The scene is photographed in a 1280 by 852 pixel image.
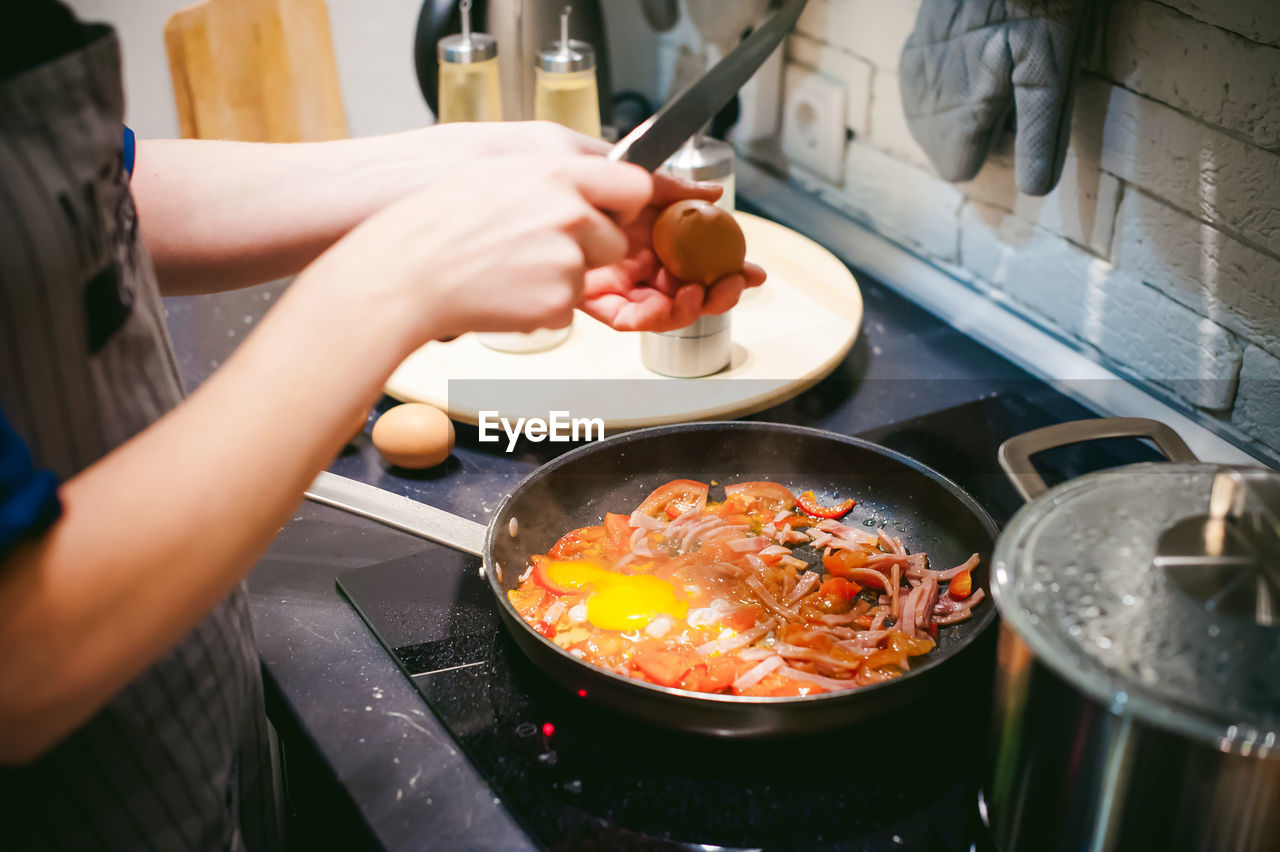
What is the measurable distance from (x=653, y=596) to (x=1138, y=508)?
1.51 feet

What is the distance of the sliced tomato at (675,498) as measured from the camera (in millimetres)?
1137

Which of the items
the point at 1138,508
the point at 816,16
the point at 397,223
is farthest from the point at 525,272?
the point at 816,16

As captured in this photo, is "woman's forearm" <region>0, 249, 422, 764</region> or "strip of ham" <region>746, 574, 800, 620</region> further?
"strip of ham" <region>746, 574, 800, 620</region>

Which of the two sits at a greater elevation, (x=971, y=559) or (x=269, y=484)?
(x=269, y=484)

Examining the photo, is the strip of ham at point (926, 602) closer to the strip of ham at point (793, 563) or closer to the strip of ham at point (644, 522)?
the strip of ham at point (793, 563)

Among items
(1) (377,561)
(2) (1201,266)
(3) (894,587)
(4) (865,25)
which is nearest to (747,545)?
(3) (894,587)

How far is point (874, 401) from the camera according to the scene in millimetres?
1356

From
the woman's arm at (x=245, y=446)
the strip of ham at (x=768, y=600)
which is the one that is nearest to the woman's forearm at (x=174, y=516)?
the woman's arm at (x=245, y=446)

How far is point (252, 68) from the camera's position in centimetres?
185

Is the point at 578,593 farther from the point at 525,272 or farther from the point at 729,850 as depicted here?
the point at 525,272

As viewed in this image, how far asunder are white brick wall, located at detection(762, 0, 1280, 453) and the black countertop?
0.12 metres

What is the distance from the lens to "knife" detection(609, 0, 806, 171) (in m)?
0.95

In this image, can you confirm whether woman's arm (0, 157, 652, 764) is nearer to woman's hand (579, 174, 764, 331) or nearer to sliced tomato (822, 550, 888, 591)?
woman's hand (579, 174, 764, 331)

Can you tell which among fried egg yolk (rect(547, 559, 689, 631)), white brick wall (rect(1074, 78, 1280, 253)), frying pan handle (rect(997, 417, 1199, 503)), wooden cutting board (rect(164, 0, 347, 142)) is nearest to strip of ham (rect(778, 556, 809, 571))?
fried egg yolk (rect(547, 559, 689, 631))
